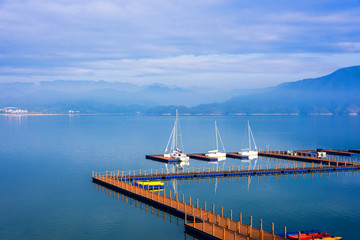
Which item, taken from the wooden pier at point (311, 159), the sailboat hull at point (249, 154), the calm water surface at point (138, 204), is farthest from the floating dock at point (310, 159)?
the calm water surface at point (138, 204)

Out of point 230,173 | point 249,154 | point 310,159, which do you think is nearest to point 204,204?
point 230,173

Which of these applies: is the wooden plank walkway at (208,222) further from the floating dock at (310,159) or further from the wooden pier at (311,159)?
the floating dock at (310,159)

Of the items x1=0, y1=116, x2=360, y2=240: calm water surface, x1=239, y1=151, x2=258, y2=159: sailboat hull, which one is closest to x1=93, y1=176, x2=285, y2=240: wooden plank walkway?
x1=0, y1=116, x2=360, y2=240: calm water surface

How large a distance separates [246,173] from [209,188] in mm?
15751

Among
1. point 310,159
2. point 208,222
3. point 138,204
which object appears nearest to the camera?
point 208,222

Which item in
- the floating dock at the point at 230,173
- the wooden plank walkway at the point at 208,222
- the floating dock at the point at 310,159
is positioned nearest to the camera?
the wooden plank walkway at the point at 208,222

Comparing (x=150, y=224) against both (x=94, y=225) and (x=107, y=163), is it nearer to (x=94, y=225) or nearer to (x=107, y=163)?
(x=94, y=225)

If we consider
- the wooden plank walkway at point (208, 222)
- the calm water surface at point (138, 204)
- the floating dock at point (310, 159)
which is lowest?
the calm water surface at point (138, 204)

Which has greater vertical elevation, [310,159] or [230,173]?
[310,159]

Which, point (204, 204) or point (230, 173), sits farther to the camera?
point (230, 173)

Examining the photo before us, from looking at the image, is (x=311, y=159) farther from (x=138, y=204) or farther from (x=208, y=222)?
(x=208, y=222)

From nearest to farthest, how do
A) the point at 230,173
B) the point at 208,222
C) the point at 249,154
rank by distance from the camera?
1. the point at 208,222
2. the point at 230,173
3. the point at 249,154

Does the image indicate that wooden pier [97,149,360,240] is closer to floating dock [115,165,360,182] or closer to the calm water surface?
floating dock [115,165,360,182]

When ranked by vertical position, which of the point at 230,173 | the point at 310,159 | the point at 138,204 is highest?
the point at 310,159
